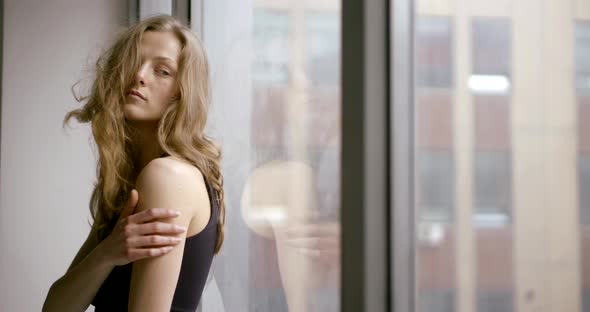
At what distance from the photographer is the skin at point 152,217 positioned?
1175 millimetres

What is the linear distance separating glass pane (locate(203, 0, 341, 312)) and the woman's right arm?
273 mm

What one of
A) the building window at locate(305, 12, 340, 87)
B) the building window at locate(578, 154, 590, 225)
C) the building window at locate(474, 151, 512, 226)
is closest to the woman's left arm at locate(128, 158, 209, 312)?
the building window at locate(305, 12, 340, 87)

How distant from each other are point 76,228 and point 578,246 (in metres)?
2.58

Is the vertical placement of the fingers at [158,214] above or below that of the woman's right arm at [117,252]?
above

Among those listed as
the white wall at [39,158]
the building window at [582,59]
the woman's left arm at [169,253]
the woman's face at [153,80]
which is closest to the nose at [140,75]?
the woman's face at [153,80]

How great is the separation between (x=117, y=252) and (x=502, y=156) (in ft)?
2.39

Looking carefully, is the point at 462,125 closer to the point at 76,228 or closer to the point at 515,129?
the point at 515,129

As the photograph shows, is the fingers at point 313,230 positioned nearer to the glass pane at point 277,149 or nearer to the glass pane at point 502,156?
the glass pane at point 277,149

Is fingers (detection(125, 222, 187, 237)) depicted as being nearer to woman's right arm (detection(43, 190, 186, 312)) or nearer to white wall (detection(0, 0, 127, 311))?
woman's right arm (detection(43, 190, 186, 312))

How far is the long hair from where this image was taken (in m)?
1.32

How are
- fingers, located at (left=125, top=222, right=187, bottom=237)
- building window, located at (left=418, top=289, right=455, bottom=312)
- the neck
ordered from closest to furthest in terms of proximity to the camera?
building window, located at (left=418, top=289, right=455, bottom=312) < fingers, located at (left=125, top=222, right=187, bottom=237) < the neck

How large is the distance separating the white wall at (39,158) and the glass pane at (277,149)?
113 cm

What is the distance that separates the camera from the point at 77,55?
299cm

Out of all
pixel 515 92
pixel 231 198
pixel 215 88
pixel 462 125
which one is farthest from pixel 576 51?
pixel 215 88
